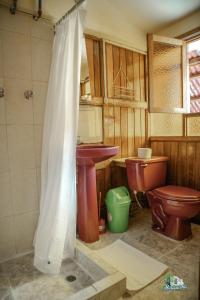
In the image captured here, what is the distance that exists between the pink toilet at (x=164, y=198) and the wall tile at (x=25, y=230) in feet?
3.63

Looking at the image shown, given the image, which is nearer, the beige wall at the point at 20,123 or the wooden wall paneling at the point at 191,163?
the beige wall at the point at 20,123

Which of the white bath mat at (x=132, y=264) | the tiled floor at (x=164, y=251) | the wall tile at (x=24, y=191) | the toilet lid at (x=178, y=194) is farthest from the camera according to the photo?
the toilet lid at (x=178, y=194)

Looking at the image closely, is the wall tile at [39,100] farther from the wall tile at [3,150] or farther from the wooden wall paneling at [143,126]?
the wooden wall paneling at [143,126]

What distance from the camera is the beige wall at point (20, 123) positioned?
67.6 inches

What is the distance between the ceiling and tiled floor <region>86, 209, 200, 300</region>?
2208 mm

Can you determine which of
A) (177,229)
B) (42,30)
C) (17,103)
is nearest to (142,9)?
(42,30)

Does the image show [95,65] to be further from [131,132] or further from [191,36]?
[191,36]

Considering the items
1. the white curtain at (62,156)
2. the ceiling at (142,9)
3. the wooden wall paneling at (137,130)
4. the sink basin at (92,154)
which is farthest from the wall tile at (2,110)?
the wooden wall paneling at (137,130)

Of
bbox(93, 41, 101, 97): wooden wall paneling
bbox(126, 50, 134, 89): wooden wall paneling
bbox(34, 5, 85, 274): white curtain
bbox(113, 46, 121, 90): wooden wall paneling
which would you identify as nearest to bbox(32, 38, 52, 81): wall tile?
bbox(34, 5, 85, 274): white curtain

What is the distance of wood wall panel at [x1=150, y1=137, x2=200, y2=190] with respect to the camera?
2.37 m

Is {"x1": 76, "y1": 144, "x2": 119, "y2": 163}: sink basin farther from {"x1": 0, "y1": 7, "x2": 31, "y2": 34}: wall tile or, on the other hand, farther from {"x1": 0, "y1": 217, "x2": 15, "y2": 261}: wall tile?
{"x1": 0, "y1": 7, "x2": 31, "y2": 34}: wall tile

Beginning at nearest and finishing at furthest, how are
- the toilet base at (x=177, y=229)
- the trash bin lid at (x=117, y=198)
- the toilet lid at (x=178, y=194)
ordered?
the toilet lid at (x=178, y=194) → the toilet base at (x=177, y=229) → the trash bin lid at (x=117, y=198)

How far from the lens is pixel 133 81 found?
2639 millimetres

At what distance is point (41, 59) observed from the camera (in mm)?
1864
